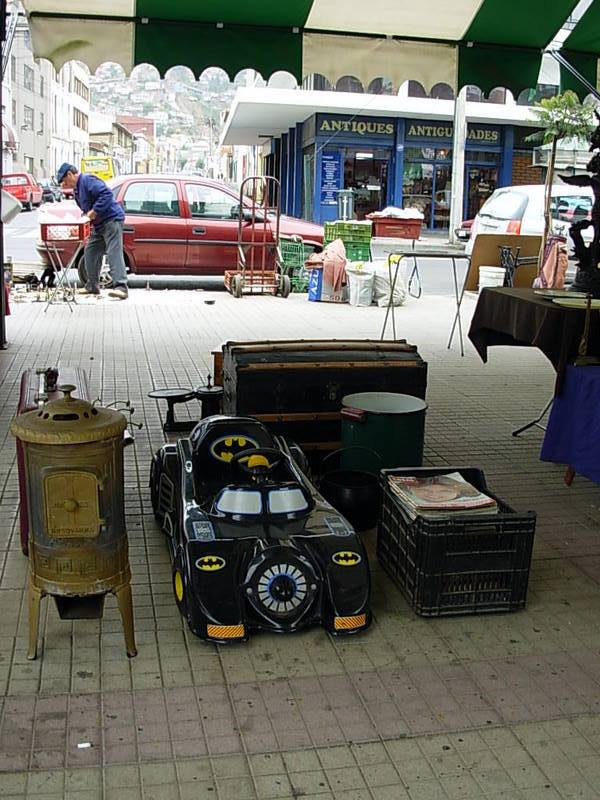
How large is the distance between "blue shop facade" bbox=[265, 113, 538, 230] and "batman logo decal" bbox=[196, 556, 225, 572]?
27.6 metres

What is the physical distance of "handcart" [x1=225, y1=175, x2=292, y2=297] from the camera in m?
13.8

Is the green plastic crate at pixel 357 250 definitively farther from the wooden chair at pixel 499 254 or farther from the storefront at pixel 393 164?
the storefront at pixel 393 164

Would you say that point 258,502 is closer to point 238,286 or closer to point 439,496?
point 439,496

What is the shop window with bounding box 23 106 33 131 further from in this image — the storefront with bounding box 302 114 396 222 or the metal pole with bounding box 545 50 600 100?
the metal pole with bounding box 545 50 600 100

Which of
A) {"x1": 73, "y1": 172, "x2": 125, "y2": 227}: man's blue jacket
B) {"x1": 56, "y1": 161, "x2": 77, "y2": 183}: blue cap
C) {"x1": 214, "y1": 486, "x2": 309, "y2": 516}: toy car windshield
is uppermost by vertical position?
{"x1": 56, "y1": 161, "x2": 77, "y2": 183}: blue cap

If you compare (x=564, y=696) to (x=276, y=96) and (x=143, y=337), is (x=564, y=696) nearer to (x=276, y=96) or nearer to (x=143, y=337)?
(x=143, y=337)

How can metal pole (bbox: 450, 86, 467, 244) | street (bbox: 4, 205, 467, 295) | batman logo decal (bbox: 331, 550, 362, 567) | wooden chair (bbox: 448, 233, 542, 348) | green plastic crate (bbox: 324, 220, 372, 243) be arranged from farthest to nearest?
metal pole (bbox: 450, 86, 467, 244), street (bbox: 4, 205, 467, 295), green plastic crate (bbox: 324, 220, 372, 243), wooden chair (bbox: 448, 233, 542, 348), batman logo decal (bbox: 331, 550, 362, 567)

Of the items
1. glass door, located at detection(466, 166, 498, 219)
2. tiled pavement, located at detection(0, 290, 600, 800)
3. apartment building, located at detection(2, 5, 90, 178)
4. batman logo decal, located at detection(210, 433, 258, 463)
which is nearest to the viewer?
tiled pavement, located at detection(0, 290, 600, 800)

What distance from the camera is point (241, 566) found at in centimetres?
346

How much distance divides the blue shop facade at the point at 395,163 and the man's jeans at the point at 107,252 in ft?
59.7

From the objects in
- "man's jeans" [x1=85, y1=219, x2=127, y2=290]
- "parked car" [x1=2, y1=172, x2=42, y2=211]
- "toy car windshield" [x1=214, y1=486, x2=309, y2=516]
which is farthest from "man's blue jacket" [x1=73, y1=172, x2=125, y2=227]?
"parked car" [x1=2, y1=172, x2=42, y2=211]

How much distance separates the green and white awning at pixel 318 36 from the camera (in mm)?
6496

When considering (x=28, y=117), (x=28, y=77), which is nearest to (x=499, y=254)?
(x=28, y=77)

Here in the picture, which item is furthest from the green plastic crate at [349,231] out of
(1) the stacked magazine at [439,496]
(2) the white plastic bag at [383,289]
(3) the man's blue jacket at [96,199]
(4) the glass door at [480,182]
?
(4) the glass door at [480,182]
